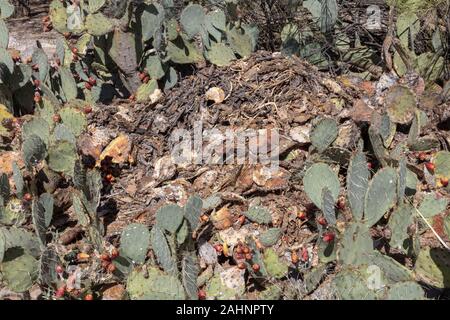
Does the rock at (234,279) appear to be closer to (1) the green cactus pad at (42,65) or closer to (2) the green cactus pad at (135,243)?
(2) the green cactus pad at (135,243)

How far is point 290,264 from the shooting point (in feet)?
8.55

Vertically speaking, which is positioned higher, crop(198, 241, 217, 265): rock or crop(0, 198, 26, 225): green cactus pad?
crop(0, 198, 26, 225): green cactus pad

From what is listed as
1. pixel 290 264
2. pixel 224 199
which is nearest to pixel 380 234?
pixel 290 264

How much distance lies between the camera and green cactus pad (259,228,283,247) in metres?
2.62

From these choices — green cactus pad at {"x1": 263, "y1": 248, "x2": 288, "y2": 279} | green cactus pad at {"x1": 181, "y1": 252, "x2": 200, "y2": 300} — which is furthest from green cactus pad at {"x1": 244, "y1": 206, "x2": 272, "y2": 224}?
green cactus pad at {"x1": 181, "y1": 252, "x2": 200, "y2": 300}

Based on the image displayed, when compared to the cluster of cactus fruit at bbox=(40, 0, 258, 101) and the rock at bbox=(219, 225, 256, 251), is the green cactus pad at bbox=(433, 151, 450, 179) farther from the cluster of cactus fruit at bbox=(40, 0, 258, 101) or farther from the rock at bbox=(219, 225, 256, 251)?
the cluster of cactus fruit at bbox=(40, 0, 258, 101)

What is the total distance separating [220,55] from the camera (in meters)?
A: 3.71

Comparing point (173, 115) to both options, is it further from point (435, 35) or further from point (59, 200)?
point (435, 35)

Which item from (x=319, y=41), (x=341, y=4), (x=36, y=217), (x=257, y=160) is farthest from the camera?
(x=341, y=4)

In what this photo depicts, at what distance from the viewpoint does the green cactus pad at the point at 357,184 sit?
246cm

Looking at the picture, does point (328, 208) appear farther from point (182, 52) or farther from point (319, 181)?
point (182, 52)

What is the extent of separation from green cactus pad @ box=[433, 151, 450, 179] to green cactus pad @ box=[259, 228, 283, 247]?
867 millimetres

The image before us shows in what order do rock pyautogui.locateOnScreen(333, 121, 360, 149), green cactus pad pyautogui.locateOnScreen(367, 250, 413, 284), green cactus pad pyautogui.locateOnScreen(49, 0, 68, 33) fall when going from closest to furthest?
green cactus pad pyautogui.locateOnScreen(367, 250, 413, 284) < rock pyautogui.locateOnScreen(333, 121, 360, 149) < green cactus pad pyautogui.locateOnScreen(49, 0, 68, 33)

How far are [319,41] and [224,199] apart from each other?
60.5 inches
